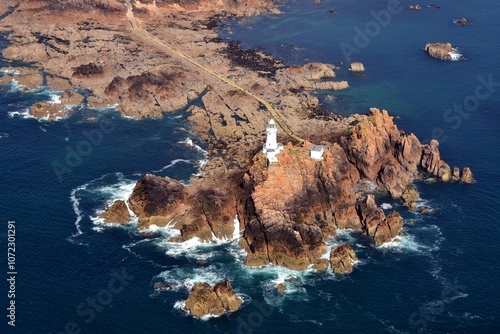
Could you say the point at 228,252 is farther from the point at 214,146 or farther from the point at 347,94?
the point at 347,94

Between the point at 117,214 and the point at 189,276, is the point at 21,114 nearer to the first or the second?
the point at 117,214

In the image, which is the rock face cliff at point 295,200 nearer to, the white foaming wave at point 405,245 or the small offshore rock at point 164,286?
the white foaming wave at point 405,245

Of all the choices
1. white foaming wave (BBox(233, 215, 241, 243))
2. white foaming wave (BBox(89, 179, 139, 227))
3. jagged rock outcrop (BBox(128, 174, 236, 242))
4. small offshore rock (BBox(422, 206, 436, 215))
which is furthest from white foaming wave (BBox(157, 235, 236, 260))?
small offshore rock (BBox(422, 206, 436, 215))

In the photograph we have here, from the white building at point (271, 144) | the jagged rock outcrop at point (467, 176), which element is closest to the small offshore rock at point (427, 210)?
the jagged rock outcrop at point (467, 176)

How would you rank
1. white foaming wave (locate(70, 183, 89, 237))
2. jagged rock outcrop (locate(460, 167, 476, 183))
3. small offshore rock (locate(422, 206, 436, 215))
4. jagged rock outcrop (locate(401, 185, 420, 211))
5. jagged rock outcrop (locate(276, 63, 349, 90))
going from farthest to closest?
jagged rock outcrop (locate(276, 63, 349, 90)) → jagged rock outcrop (locate(460, 167, 476, 183)) → jagged rock outcrop (locate(401, 185, 420, 211)) → small offshore rock (locate(422, 206, 436, 215)) → white foaming wave (locate(70, 183, 89, 237))

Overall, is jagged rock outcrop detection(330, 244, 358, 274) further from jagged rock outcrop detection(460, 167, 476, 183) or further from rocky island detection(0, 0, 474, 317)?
jagged rock outcrop detection(460, 167, 476, 183)

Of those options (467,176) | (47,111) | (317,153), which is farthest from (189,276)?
(47,111)

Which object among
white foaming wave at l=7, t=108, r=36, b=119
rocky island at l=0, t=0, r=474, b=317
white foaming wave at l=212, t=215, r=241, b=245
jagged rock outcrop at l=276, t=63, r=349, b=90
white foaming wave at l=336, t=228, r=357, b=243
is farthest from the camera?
jagged rock outcrop at l=276, t=63, r=349, b=90
